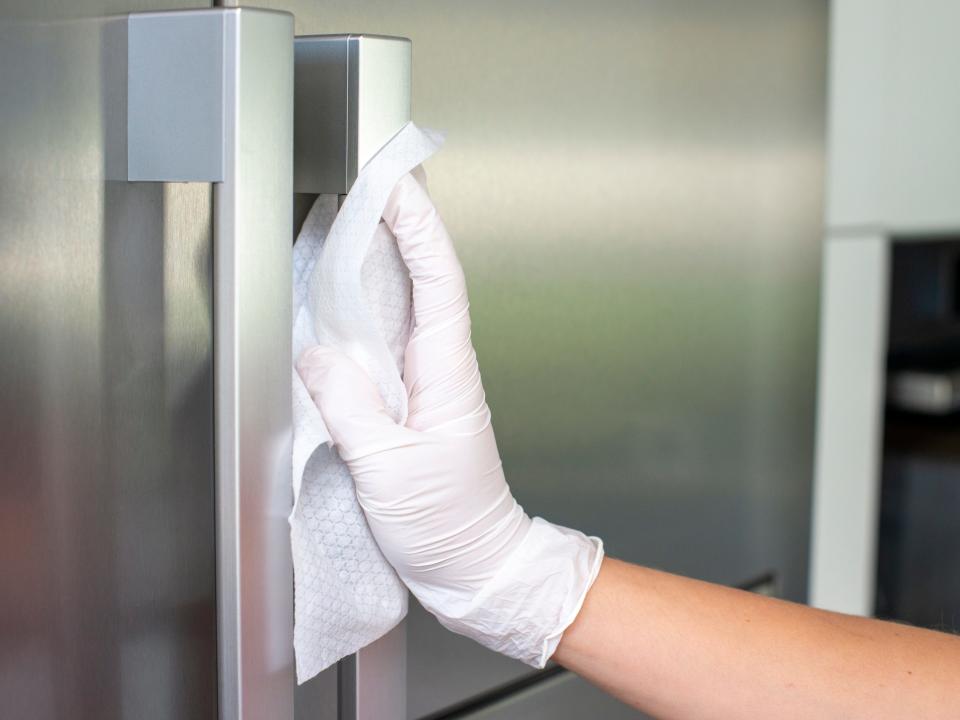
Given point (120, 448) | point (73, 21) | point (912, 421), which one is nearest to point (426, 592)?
point (120, 448)

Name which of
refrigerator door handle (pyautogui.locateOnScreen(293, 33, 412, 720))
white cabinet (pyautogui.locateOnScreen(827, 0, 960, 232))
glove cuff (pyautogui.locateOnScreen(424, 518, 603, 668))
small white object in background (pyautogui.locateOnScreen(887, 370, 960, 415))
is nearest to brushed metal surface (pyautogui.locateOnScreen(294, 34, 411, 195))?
refrigerator door handle (pyautogui.locateOnScreen(293, 33, 412, 720))

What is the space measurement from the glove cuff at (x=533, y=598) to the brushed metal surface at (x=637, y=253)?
0.25ft

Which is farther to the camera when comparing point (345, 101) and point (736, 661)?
point (736, 661)

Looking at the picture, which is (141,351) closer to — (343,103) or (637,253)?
(343,103)

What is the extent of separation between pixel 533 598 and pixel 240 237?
0.28 m

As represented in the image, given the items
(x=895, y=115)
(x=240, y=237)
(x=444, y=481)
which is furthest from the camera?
(x=895, y=115)

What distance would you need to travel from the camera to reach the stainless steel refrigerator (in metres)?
0.42

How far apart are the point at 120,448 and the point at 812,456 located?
76 centimetres

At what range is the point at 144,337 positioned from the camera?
454 millimetres

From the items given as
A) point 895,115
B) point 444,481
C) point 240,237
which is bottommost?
point 444,481

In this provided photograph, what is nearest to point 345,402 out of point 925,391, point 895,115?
point 895,115

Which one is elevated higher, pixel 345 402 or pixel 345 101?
pixel 345 101

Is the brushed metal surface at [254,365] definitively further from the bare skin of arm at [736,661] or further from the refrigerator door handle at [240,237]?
the bare skin of arm at [736,661]

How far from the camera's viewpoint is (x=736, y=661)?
2.11 ft
